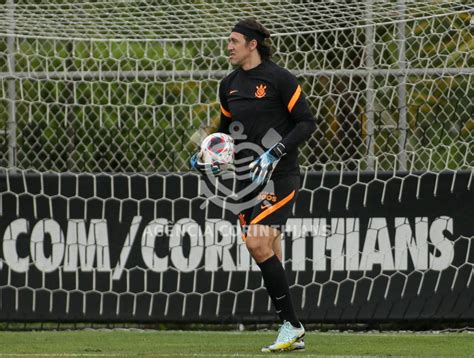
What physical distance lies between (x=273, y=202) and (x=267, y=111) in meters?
0.55

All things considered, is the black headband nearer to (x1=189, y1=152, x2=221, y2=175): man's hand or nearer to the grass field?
(x1=189, y1=152, x2=221, y2=175): man's hand

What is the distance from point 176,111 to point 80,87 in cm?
77

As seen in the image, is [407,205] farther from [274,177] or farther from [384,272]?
[274,177]

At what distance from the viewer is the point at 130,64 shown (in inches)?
352

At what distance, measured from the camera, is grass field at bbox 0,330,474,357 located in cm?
667

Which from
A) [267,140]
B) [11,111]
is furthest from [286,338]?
[11,111]

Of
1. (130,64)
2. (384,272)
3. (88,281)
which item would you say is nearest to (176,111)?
(130,64)

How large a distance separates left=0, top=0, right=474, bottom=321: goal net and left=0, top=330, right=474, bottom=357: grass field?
322 millimetres

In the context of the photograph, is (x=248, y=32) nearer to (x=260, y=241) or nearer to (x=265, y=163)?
(x=265, y=163)

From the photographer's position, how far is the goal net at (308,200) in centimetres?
817

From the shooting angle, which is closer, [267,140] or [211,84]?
[267,140]

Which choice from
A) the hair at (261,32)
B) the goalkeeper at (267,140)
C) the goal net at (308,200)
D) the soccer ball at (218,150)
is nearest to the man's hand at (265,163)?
the goalkeeper at (267,140)

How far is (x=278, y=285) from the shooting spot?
6.61 meters

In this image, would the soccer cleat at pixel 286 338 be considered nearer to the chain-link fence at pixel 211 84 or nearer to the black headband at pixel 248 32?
the black headband at pixel 248 32
